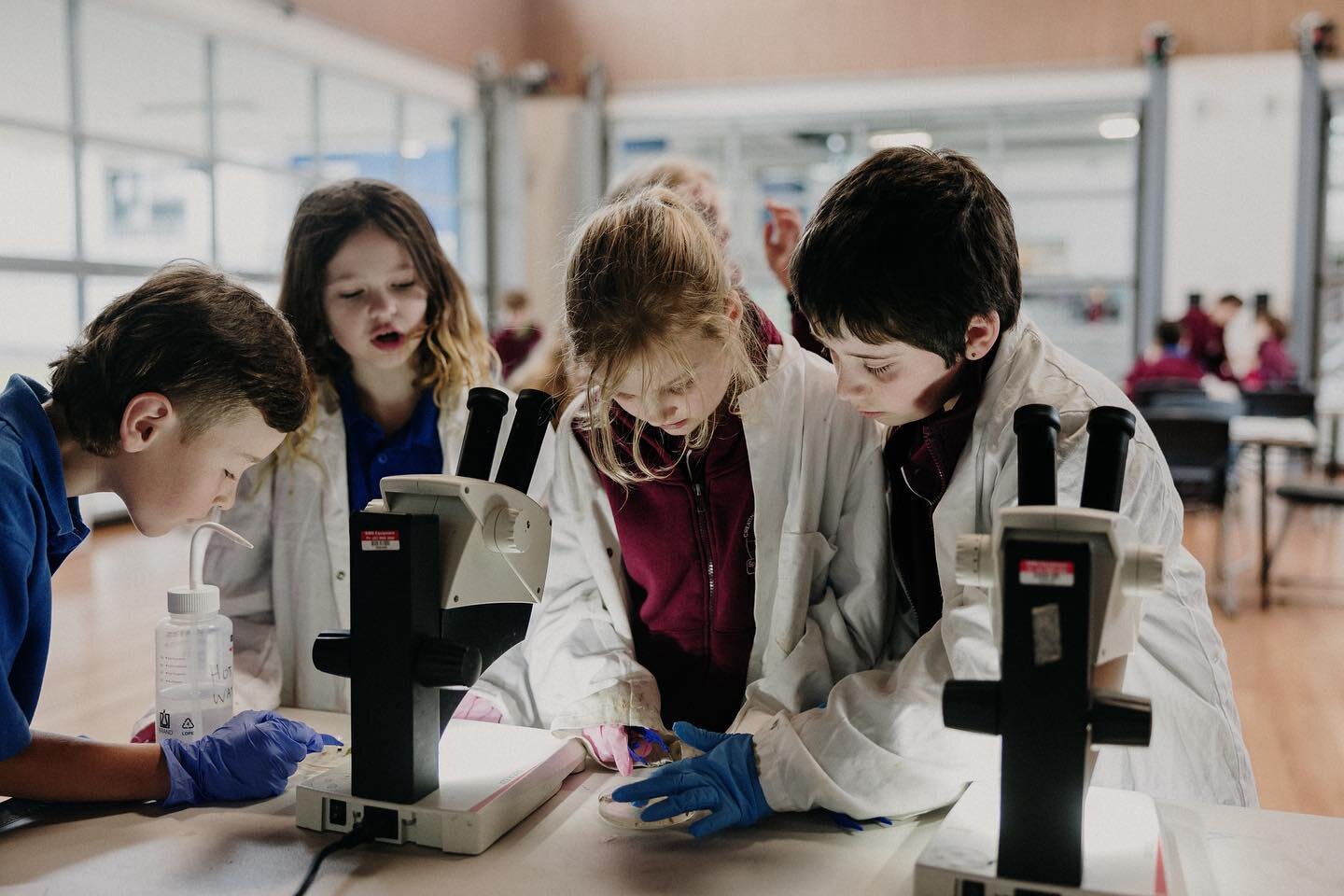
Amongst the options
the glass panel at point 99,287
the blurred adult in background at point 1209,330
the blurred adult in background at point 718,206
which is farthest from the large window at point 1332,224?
the glass panel at point 99,287

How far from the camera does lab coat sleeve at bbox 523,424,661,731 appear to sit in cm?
135

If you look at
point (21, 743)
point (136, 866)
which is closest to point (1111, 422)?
point (136, 866)

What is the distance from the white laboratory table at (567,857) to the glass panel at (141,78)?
18.9 feet

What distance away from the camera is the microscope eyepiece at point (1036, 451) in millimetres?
880

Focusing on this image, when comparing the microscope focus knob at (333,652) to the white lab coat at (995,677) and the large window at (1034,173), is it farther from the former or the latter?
the large window at (1034,173)

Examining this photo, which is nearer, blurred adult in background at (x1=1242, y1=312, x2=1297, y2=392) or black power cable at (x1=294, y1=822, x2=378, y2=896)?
black power cable at (x1=294, y1=822, x2=378, y2=896)

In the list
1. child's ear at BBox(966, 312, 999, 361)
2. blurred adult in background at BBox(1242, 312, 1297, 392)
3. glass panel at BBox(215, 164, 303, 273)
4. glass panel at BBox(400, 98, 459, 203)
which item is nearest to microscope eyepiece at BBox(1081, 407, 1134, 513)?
child's ear at BBox(966, 312, 999, 361)

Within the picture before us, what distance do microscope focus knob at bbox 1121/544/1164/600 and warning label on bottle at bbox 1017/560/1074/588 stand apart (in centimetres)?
4

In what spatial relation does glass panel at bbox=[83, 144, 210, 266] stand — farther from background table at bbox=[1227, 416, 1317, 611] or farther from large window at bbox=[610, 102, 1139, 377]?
background table at bbox=[1227, 416, 1317, 611]

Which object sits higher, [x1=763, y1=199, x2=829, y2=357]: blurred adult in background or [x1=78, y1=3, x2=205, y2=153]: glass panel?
[x1=78, y1=3, x2=205, y2=153]: glass panel

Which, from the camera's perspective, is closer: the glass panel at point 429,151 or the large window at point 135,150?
the large window at point 135,150

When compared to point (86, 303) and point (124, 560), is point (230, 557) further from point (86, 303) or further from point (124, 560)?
point (86, 303)

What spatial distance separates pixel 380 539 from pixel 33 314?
576cm

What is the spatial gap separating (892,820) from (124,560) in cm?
500
